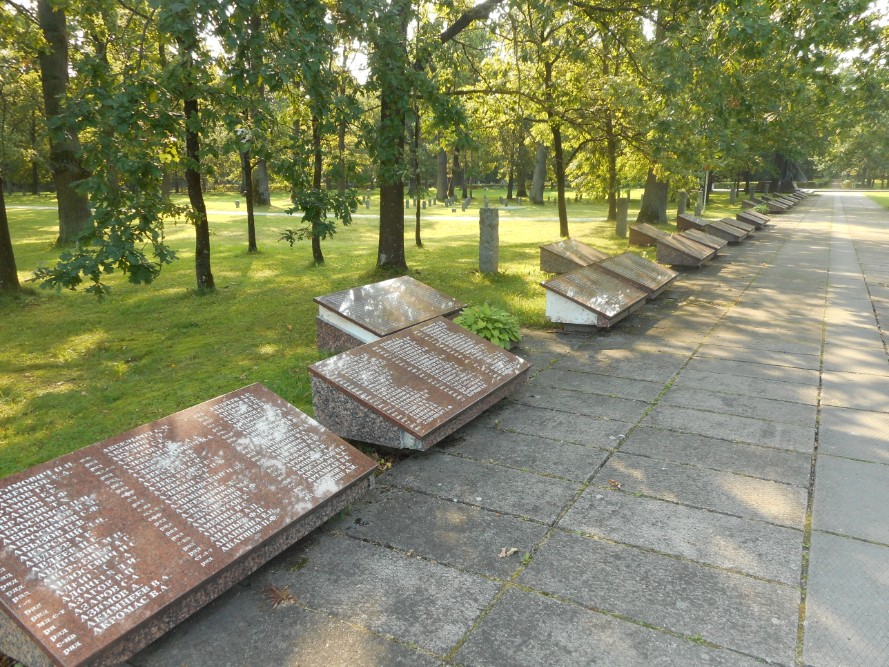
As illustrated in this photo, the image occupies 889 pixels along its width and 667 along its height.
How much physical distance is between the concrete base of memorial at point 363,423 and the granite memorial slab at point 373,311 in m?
1.53

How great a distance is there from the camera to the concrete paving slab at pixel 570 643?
2.93m

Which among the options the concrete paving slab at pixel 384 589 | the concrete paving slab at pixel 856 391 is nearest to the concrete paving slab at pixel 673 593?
the concrete paving slab at pixel 384 589

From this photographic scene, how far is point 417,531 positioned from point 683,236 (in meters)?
14.2

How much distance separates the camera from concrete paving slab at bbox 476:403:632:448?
547cm

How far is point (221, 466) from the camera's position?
3760mm

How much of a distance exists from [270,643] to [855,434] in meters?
5.09

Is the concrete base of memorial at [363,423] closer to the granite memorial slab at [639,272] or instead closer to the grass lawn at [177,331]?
the grass lawn at [177,331]

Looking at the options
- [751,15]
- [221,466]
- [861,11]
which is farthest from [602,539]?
[861,11]

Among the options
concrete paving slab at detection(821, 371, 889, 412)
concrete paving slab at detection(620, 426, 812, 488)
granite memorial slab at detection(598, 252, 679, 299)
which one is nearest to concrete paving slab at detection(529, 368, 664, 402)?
concrete paving slab at detection(620, 426, 812, 488)

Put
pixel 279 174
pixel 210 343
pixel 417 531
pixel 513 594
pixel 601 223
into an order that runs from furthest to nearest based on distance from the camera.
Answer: pixel 601 223 → pixel 210 343 → pixel 279 174 → pixel 417 531 → pixel 513 594

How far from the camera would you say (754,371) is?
725 cm

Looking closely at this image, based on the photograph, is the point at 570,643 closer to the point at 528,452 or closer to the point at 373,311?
the point at 528,452

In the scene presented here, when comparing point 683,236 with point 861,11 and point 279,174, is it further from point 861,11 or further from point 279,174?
point 279,174

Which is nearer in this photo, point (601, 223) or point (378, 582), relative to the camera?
point (378, 582)
